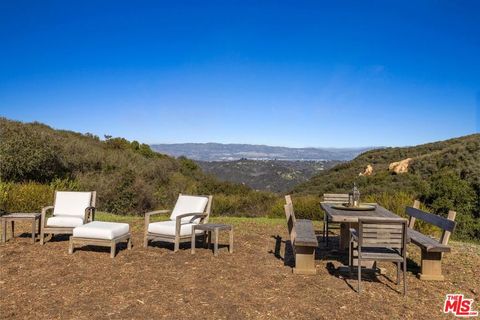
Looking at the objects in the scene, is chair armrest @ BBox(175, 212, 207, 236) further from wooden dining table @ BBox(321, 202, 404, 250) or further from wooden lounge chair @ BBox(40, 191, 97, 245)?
wooden dining table @ BBox(321, 202, 404, 250)

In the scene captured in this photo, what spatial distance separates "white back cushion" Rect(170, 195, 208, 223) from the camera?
785 centimetres

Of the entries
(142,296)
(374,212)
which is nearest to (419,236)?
(374,212)

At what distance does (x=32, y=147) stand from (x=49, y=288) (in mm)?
12394

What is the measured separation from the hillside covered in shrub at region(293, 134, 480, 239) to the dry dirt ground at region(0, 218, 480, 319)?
21.2 feet

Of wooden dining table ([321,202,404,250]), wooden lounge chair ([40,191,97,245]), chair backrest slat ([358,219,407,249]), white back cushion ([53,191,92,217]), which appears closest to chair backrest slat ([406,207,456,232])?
wooden dining table ([321,202,404,250])

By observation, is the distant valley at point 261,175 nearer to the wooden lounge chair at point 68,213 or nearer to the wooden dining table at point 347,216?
the wooden lounge chair at point 68,213

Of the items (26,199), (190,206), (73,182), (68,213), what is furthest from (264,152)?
(68,213)

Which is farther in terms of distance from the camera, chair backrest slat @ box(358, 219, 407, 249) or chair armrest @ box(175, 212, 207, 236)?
chair armrest @ box(175, 212, 207, 236)

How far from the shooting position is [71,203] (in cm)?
813

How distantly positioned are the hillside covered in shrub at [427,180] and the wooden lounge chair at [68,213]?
8005 mm

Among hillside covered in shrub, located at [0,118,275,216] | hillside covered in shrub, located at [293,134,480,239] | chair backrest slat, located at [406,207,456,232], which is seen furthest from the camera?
hillside covered in shrub, located at [293,134,480,239]

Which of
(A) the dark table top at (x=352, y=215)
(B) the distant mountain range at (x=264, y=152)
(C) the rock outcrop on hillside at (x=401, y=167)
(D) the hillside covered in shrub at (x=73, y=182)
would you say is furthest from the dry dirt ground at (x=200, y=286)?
(B) the distant mountain range at (x=264, y=152)
